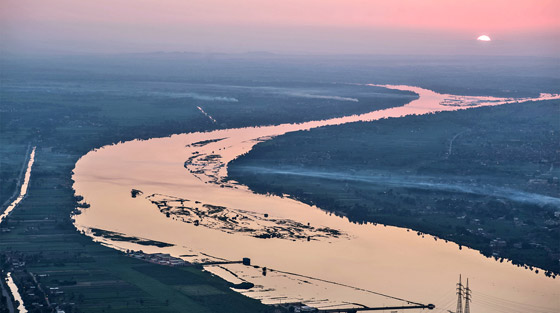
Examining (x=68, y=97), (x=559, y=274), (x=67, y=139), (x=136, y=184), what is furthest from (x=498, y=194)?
(x=68, y=97)

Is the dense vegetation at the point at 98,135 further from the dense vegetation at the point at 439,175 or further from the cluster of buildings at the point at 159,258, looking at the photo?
the dense vegetation at the point at 439,175

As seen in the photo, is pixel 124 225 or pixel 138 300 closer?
pixel 138 300

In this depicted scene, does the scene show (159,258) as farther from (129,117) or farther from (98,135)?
(129,117)

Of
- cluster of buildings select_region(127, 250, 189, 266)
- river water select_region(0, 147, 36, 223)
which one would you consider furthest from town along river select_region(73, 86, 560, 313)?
river water select_region(0, 147, 36, 223)

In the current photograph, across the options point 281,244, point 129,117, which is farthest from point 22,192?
point 129,117

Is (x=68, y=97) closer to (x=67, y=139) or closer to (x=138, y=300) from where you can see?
(x=67, y=139)

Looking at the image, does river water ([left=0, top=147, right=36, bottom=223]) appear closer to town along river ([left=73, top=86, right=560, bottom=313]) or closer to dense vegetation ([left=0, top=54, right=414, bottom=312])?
dense vegetation ([left=0, top=54, right=414, bottom=312])
